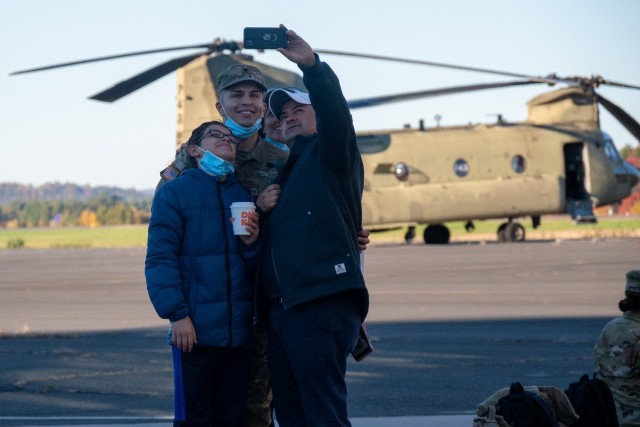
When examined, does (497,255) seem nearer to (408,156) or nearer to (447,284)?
(408,156)

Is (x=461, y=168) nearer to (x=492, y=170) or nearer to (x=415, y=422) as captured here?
(x=492, y=170)

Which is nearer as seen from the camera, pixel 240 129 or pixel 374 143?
pixel 240 129

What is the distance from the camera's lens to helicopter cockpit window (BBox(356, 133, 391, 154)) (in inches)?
1247

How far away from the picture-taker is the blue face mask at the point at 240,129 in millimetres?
5617

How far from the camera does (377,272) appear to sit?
77.8ft

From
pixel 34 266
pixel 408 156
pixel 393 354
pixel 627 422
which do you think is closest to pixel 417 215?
pixel 408 156

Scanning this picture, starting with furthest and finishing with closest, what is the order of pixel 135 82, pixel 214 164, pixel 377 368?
pixel 135 82 < pixel 377 368 < pixel 214 164

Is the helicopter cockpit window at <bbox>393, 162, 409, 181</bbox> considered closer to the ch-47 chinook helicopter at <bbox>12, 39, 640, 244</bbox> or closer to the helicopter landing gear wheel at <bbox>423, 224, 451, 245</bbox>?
the ch-47 chinook helicopter at <bbox>12, 39, 640, 244</bbox>

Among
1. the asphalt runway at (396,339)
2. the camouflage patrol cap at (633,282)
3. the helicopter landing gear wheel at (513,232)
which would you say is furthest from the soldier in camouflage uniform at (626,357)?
the helicopter landing gear wheel at (513,232)

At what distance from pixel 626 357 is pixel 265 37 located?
8.13 feet

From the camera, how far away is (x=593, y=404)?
215 inches

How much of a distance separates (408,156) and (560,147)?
14.8 feet

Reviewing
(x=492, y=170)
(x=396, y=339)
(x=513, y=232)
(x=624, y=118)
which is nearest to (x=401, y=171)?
(x=492, y=170)

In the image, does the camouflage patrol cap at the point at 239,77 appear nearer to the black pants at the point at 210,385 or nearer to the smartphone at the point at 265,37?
the smartphone at the point at 265,37
